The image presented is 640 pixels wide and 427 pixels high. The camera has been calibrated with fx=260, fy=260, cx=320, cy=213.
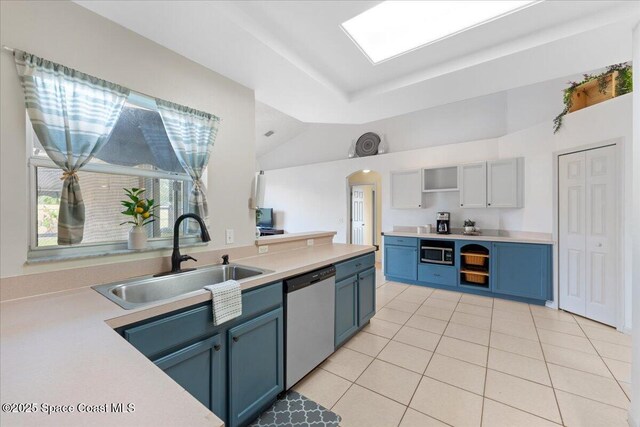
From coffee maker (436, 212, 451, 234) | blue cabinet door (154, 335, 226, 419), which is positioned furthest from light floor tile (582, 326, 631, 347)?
blue cabinet door (154, 335, 226, 419)

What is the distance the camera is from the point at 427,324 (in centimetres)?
298

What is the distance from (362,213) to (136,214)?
5284mm

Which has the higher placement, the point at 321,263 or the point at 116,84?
the point at 116,84

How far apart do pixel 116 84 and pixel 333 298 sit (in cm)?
215

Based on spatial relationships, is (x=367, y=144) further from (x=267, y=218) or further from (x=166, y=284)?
(x=166, y=284)

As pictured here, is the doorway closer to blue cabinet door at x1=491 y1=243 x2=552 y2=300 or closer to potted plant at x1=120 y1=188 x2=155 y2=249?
blue cabinet door at x1=491 y1=243 x2=552 y2=300

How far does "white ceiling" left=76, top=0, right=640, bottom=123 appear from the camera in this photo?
1670mm

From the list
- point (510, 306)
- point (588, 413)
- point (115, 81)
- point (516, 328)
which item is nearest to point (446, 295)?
point (510, 306)

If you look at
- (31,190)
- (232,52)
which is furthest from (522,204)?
(31,190)

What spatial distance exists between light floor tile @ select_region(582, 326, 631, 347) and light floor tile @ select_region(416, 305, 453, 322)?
1.31 meters

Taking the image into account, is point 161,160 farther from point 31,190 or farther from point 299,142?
point 299,142

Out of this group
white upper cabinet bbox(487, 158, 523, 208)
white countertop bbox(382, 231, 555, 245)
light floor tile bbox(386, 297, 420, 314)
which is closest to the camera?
light floor tile bbox(386, 297, 420, 314)

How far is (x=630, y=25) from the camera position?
1740 millimetres

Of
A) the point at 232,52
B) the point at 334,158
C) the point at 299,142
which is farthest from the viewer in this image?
the point at 299,142
